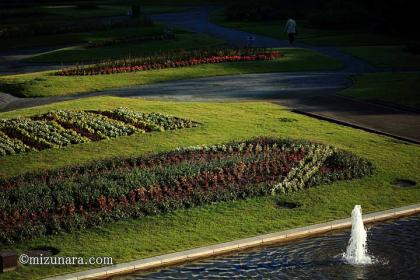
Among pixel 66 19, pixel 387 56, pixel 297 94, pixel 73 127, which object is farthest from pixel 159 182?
pixel 66 19

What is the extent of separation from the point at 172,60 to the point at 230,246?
26898 millimetres

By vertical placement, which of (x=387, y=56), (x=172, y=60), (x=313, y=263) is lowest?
(x=313, y=263)

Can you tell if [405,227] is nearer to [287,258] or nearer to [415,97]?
[287,258]

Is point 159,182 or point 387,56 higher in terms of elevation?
point 387,56

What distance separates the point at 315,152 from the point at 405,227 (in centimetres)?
572

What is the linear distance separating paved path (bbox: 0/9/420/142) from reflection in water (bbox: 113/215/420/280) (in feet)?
31.6

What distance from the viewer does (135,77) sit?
38406 mm

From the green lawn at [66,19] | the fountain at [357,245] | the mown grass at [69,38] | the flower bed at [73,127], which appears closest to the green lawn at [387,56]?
the mown grass at [69,38]

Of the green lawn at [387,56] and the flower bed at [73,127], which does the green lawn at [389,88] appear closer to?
the green lawn at [387,56]

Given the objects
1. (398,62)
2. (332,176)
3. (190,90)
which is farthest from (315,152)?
(398,62)

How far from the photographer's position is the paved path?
28406 mm

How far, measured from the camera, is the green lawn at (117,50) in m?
47.5

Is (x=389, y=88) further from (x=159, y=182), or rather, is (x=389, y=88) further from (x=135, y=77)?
(x=159, y=182)

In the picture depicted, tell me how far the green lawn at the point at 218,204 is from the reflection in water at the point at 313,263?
885mm
